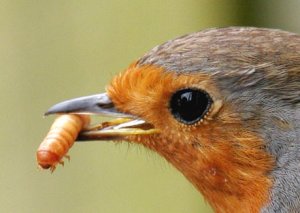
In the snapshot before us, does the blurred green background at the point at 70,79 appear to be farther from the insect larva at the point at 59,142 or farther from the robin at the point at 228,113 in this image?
the robin at the point at 228,113

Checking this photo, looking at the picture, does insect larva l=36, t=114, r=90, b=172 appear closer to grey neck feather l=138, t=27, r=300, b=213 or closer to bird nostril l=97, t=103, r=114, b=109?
bird nostril l=97, t=103, r=114, b=109

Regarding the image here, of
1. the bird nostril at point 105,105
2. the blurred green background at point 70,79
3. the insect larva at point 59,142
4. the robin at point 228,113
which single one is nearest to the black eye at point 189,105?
the robin at point 228,113

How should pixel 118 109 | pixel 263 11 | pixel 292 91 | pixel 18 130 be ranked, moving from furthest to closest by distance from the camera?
pixel 263 11, pixel 18 130, pixel 118 109, pixel 292 91

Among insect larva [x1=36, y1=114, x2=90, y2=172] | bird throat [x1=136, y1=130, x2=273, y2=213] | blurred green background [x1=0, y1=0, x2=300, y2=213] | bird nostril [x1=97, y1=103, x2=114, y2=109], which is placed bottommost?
blurred green background [x1=0, y1=0, x2=300, y2=213]

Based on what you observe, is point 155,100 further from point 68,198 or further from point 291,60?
point 68,198

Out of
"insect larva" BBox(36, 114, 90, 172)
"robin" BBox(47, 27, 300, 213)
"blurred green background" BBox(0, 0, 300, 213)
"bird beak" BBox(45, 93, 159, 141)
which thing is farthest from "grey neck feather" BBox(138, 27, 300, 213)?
"blurred green background" BBox(0, 0, 300, 213)

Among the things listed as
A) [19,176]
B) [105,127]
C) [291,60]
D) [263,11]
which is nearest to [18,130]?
[19,176]
